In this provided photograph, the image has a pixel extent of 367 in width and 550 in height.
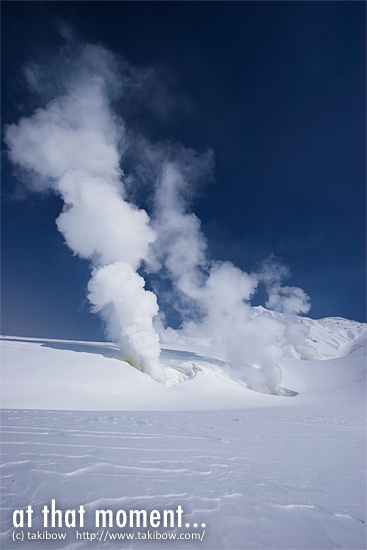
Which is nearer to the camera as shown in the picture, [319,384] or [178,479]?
[178,479]

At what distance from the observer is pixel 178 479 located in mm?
4859

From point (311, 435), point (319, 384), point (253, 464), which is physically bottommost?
point (319, 384)

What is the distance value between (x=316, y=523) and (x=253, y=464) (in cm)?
→ 249

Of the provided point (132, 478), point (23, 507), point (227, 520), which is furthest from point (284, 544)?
point (23, 507)

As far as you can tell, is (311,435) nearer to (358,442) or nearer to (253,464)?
(358,442)

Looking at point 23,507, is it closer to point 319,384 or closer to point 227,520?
point 227,520

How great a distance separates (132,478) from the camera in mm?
4820

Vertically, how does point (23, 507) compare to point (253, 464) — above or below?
above

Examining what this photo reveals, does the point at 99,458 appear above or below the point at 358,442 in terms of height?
above

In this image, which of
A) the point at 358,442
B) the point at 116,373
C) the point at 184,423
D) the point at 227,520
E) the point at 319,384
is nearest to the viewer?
the point at 227,520

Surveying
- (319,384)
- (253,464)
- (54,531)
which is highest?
(54,531)

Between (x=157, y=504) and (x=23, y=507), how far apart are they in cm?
204

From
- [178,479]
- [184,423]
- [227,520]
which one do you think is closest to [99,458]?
[178,479]

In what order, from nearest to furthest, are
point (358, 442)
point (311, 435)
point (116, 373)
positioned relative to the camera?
point (358, 442) < point (311, 435) < point (116, 373)
